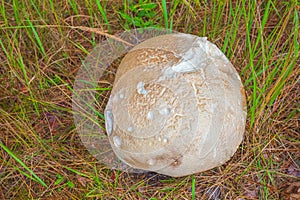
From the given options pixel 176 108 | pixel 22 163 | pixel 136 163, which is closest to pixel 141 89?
pixel 176 108

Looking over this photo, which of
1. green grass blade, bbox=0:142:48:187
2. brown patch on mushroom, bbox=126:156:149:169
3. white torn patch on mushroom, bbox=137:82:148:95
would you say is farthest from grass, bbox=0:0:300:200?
white torn patch on mushroom, bbox=137:82:148:95

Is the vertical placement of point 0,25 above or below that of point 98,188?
above

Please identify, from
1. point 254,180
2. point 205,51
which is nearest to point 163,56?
point 205,51

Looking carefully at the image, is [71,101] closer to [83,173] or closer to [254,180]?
[83,173]

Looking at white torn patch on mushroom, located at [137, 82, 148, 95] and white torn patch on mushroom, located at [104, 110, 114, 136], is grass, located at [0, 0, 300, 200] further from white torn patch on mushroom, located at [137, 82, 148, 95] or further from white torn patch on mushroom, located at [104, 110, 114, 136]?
white torn patch on mushroom, located at [137, 82, 148, 95]

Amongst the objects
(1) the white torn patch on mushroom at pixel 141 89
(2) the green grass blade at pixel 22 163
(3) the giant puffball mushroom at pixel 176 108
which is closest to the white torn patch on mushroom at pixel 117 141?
(3) the giant puffball mushroom at pixel 176 108

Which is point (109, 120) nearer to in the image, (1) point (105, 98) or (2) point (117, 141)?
(2) point (117, 141)
